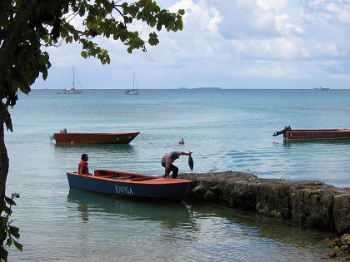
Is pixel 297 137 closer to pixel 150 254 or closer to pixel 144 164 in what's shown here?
pixel 144 164

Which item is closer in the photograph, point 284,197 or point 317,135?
point 284,197

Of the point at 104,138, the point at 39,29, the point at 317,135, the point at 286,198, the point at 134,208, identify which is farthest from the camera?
the point at 317,135

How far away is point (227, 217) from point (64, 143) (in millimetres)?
23359

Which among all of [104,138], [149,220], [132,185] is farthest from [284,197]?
[104,138]

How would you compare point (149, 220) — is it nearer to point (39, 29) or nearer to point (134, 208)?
point (134, 208)

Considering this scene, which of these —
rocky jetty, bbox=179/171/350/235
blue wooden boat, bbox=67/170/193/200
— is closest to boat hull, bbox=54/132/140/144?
blue wooden boat, bbox=67/170/193/200

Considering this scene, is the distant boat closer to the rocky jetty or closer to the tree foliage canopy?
the rocky jetty

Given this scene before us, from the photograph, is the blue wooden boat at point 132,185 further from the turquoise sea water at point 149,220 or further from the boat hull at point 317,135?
the boat hull at point 317,135

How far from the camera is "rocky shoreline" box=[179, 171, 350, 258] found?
1194 centimetres

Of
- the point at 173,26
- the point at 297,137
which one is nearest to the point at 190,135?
the point at 297,137

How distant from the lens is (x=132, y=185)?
1620 cm

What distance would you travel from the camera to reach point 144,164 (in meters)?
26.2

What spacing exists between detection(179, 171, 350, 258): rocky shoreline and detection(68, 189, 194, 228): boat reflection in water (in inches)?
40.5

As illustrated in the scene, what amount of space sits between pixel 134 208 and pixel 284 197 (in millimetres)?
4990
